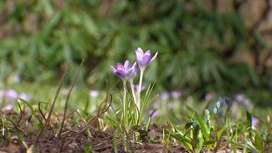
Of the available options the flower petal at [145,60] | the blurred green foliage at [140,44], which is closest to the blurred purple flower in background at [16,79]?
the blurred green foliage at [140,44]

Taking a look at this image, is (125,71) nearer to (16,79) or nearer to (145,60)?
(145,60)

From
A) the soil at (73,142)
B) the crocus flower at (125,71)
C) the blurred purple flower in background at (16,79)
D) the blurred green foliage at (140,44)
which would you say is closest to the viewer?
the soil at (73,142)

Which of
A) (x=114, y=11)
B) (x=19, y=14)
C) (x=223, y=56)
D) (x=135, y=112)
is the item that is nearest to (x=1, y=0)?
(x=19, y=14)

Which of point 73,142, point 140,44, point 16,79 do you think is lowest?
point 73,142

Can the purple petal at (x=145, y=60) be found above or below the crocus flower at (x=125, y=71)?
above

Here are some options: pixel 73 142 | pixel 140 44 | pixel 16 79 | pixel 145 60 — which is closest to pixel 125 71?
pixel 145 60

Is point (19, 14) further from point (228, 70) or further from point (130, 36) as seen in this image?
point (228, 70)

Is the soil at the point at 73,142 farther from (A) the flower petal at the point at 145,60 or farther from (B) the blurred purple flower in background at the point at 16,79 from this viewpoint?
(B) the blurred purple flower in background at the point at 16,79

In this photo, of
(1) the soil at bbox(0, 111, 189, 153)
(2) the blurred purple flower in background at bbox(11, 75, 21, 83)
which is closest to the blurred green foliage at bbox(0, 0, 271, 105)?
(2) the blurred purple flower in background at bbox(11, 75, 21, 83)
